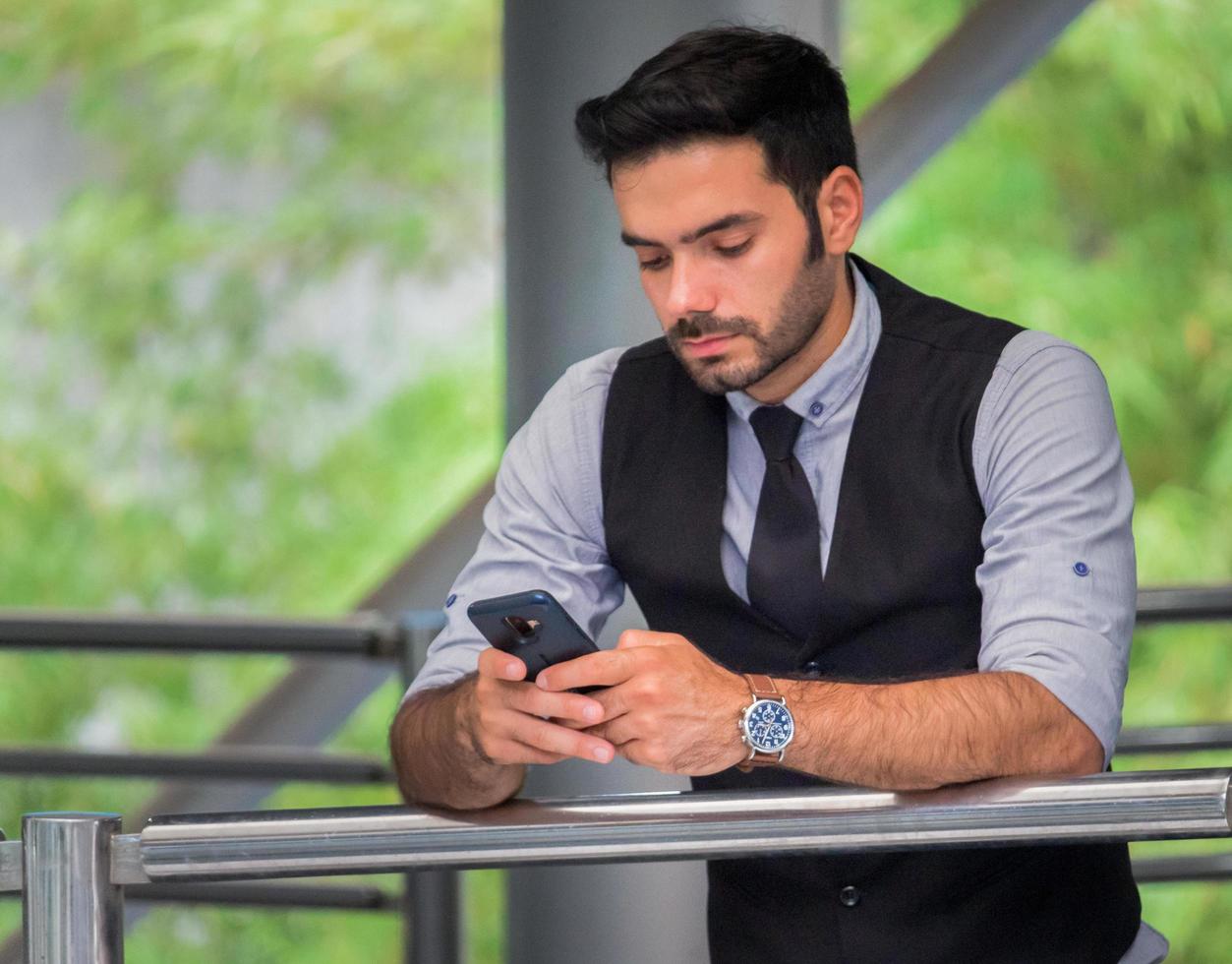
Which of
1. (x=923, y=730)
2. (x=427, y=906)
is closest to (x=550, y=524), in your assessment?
(x=923, y=730)

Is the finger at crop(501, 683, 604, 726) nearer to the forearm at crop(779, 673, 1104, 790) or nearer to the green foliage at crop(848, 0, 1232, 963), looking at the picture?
the forearm at crop(779, 673, 1104, 790)

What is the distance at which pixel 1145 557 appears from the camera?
536 centimetres

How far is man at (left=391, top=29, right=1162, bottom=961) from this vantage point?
1.28 m

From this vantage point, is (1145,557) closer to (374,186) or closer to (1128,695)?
(1128,695)

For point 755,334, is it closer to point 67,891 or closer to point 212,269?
point 67,891

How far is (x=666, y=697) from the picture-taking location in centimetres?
125

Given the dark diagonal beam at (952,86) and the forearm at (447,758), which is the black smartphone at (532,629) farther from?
the dark diagonal beam at (952,86)

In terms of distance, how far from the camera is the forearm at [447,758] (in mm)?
1382

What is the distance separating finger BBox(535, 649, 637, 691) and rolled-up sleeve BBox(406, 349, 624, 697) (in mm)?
312

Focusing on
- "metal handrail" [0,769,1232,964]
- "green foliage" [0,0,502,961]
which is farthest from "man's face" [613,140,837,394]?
"green foliage" [0,0,502,961]

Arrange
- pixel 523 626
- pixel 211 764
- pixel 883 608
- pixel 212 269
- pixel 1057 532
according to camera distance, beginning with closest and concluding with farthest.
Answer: pixel 523 626 < pixel 1057 532 < pixel 883 608 < pixel 211 764 < pixel 212 269

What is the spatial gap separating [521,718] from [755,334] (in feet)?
1.29

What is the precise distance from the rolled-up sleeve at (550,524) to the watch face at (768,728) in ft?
1.18

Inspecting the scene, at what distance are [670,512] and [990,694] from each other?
1.22 ft
